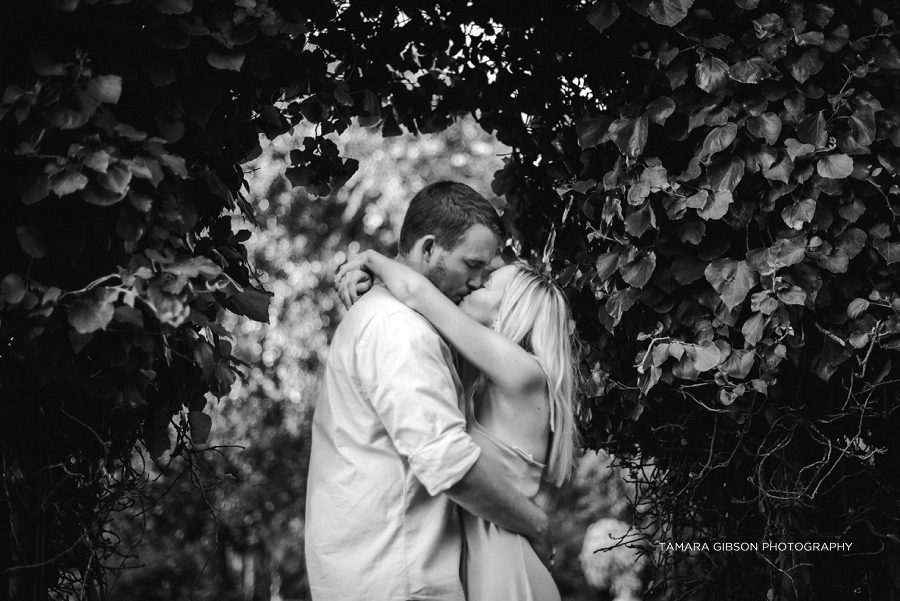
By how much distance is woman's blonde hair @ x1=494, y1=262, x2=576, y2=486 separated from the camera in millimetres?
2377

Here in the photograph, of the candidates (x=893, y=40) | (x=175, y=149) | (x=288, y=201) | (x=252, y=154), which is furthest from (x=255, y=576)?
(x=893, y=40)

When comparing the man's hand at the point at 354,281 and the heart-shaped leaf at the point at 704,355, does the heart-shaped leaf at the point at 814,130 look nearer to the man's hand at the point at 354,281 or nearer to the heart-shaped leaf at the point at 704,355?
the heart-shaped leaf at the point at 704,355

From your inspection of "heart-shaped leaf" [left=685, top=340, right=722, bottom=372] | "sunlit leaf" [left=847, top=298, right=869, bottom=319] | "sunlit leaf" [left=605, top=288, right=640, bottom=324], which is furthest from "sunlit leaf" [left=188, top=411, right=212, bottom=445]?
"sunlit leaf" [left=847, top=298, right=869, bottom=319]

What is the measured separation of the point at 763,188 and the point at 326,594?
1.63 meters

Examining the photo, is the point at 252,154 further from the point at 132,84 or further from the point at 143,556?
the point at 143,556

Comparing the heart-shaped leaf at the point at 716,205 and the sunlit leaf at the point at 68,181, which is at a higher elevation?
the sunlit leaf at the point at 68,181

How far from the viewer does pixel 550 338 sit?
7.86ft

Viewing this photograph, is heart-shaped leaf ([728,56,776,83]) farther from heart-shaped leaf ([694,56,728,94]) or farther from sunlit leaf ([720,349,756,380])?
sunlit leaf ([720,349,756,380])

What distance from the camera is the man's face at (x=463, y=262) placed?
2270 millimetres

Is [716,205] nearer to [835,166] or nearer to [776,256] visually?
[776,256]

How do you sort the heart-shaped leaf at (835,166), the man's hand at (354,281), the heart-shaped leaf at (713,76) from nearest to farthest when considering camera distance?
the heart-shaped leaf at (835,166), the heart-shaped leaf at (713,76), the man's hand at (354,281)

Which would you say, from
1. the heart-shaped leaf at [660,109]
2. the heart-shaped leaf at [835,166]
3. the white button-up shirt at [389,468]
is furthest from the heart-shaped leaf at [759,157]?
the white button-up shirt at [389,468]

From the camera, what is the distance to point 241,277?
2.29 metres

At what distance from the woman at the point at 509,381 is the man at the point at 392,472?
70 mm
